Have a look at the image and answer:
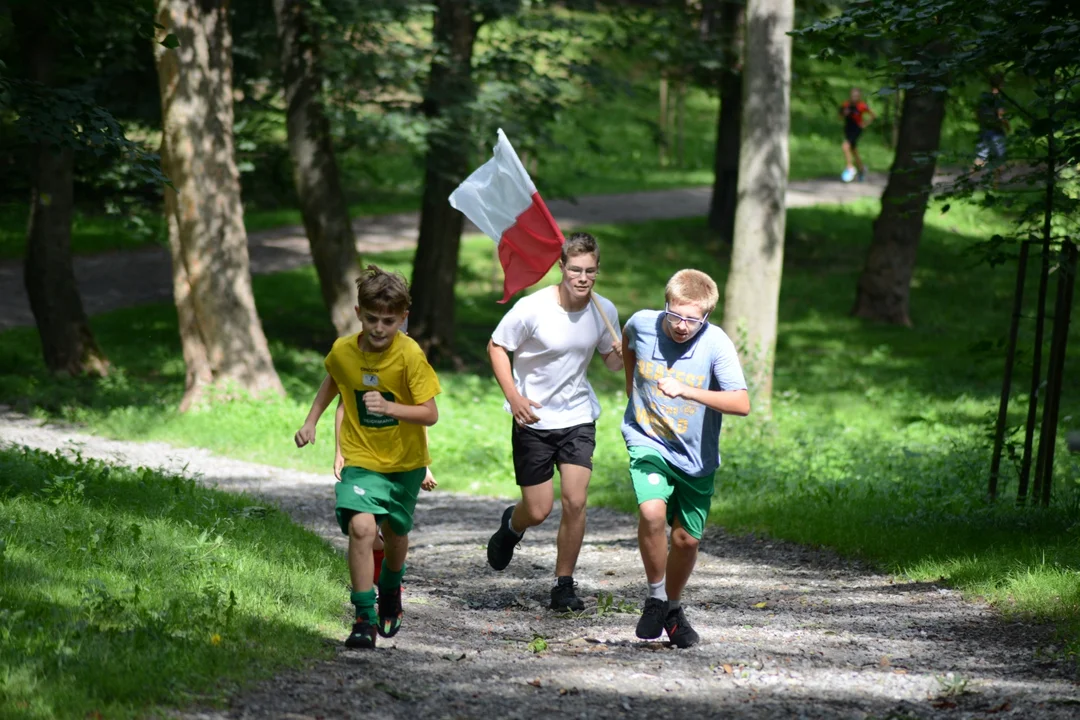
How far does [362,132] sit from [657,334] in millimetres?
11468

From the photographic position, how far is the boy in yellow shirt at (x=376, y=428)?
5.71 metres

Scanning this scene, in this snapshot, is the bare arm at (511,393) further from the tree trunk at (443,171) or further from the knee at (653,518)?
the tree trunk at (443,171)

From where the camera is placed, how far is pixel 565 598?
23.3 ft

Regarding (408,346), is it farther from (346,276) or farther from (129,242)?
(129,242)

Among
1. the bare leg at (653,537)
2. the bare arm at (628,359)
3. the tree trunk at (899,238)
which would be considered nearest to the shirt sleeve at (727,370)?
the bare arm at (628,359)

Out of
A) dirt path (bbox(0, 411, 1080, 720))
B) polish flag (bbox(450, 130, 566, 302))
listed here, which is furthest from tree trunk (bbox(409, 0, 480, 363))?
polish flag (bbox(450, 130, 566, 302))

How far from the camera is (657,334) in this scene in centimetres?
628

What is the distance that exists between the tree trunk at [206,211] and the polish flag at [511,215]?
8036mm

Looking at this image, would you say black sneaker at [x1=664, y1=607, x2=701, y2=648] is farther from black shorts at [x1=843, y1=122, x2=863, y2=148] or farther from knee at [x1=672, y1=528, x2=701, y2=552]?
black shorts at [x1=843, y1=122, x2=863, y2=148]

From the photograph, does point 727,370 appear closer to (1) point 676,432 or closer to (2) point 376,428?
(1) point 676,432

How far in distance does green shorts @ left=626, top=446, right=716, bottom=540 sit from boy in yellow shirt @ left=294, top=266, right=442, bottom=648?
106cm

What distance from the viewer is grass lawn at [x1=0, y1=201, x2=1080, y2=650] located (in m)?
8.57

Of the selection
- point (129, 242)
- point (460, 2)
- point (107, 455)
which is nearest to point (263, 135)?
point (460, 2)

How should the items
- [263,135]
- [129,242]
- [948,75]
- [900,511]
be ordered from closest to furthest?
[948,75], [900,511], [263,135], [129,242]
